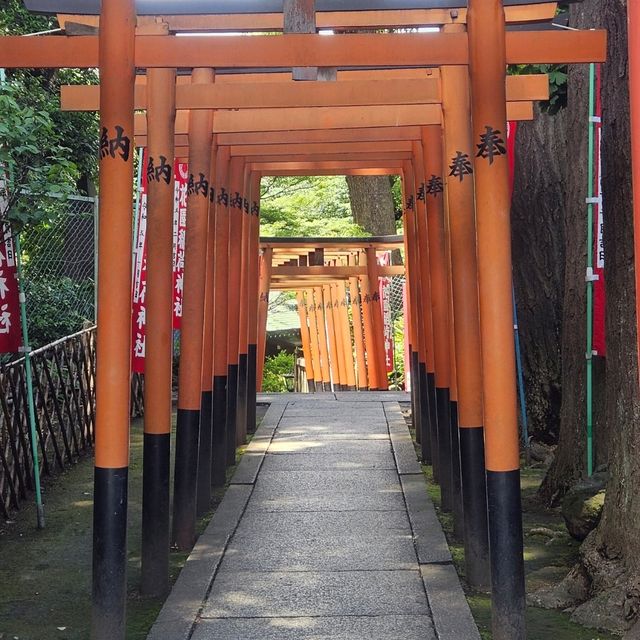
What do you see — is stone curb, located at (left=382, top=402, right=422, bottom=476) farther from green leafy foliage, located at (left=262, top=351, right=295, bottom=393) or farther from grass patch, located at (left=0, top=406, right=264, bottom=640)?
green leafy foliage, located at (left=262, top=351, right=295, bottom=393)

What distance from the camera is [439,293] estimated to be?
28.2 ft

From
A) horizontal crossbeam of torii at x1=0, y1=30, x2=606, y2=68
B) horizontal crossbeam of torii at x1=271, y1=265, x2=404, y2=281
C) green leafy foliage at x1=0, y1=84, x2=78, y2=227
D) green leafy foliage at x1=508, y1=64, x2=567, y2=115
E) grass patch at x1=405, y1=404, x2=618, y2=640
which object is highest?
green leafy foliage at x1=508, y1=64, x2=567, y2=115

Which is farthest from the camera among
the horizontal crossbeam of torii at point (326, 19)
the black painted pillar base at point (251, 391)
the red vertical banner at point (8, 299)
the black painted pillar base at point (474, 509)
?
the black painted pillar base at point (251, 391)

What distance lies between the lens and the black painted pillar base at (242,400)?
39.1ft

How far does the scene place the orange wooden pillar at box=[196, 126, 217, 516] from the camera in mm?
8453

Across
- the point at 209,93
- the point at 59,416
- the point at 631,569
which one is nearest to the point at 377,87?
the point at 209,93

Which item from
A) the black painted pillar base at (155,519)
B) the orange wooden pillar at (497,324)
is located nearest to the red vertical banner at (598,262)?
the orange wooden pillar at (497,324)

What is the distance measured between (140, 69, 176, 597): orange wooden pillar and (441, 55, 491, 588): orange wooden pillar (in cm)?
182

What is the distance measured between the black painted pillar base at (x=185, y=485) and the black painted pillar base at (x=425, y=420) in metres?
3.49

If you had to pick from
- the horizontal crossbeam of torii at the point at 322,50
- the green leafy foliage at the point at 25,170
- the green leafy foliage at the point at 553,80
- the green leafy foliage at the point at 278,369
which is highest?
the green leafy foliage at the point at 553,80

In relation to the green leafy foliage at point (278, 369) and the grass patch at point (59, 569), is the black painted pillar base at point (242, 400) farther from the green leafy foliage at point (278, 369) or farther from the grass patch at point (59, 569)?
the green leafy foliage at point (278, 369)

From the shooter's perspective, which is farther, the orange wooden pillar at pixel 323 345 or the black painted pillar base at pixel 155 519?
the orange wooden pillar at pixel 323 345

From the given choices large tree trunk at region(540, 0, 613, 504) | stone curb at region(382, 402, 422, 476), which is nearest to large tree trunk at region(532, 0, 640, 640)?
large tree trunk at region(540, 0, 613, 504)

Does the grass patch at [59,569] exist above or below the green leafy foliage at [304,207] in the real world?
below
